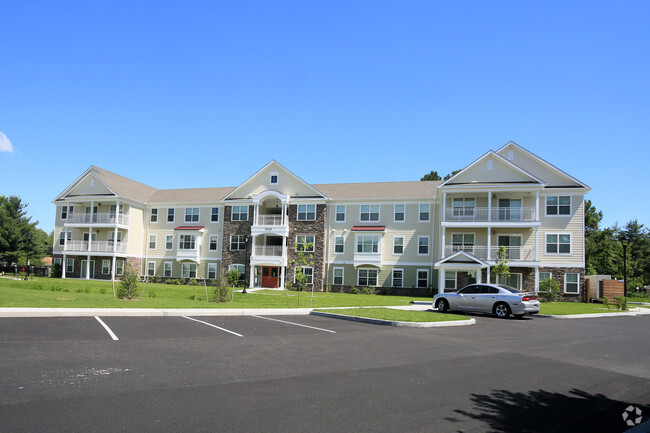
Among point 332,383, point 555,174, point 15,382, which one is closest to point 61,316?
point 15,382

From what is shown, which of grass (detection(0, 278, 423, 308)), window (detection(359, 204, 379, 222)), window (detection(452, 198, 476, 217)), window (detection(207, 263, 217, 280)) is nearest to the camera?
grass (detection(0, 278, 423, 308))

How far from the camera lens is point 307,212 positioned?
41219mm

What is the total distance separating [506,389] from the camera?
286 inches

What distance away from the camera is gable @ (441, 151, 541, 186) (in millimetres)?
35037

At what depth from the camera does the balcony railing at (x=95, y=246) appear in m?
44.0

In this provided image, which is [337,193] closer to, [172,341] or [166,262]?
[166,262]

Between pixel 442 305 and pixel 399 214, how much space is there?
1847cm

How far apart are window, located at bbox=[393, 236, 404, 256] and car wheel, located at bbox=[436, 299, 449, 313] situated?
56.7 ft

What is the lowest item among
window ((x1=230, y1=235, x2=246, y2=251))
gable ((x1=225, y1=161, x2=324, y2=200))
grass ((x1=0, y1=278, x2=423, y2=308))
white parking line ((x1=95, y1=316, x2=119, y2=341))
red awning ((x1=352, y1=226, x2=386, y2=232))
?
grass ((x1=0, y1=278, x2=423, y2=308))

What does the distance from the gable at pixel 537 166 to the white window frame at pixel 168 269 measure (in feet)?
100

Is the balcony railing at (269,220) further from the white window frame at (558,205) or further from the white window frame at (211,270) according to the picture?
the white window frame at (558,205)

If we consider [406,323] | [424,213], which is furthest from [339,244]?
[406,323]

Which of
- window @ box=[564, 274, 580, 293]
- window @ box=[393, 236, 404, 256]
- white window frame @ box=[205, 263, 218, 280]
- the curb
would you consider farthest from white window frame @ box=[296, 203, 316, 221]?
the curb

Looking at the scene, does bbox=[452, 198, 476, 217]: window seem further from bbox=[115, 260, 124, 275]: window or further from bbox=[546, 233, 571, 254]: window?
bbox=[115, 260, 124, 275]: window
